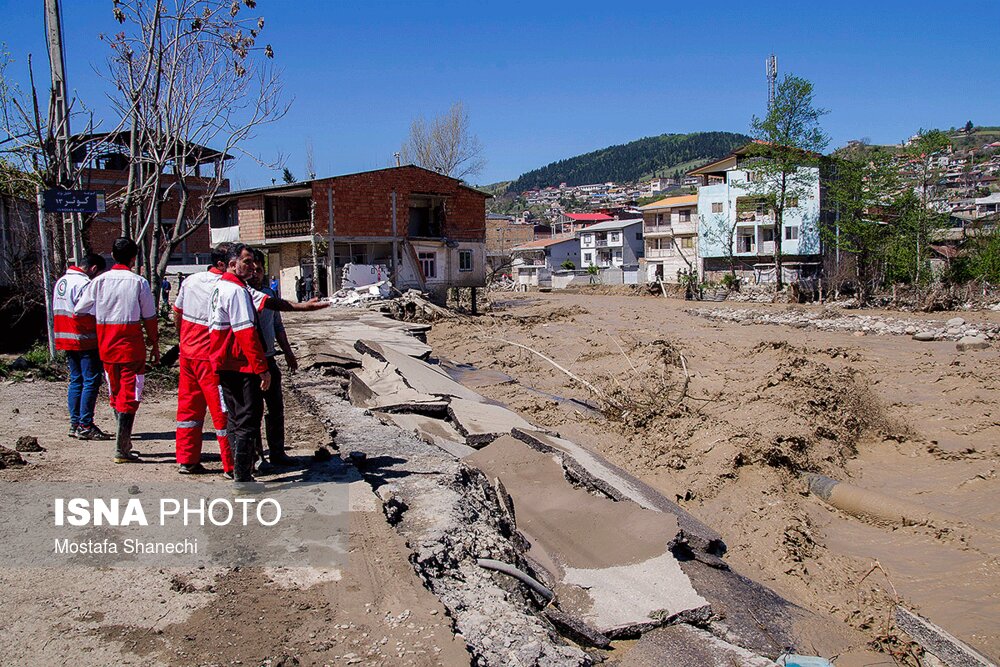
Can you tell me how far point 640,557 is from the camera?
5.02 meters

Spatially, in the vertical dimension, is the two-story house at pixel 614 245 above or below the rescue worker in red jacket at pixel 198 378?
above

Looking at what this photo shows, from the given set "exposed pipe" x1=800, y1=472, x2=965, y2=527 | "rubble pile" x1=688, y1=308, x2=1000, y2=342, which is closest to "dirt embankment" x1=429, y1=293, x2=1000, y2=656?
"exposed pipe" x1=800, y1=472, x2=965, y2=527

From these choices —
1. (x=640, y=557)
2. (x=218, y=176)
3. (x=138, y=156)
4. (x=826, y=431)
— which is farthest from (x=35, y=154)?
(x=826, y=431)

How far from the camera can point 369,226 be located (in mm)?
33000

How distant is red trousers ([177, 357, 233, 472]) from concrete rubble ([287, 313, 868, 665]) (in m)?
1.12

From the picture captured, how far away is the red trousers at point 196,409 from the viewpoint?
196 inches

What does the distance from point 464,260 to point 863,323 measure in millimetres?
19237

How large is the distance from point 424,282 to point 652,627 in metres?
31.4

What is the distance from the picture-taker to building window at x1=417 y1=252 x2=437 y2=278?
117 ft

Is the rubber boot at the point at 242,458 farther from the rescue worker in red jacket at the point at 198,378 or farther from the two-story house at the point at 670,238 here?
the two-story house at the point at 670,238

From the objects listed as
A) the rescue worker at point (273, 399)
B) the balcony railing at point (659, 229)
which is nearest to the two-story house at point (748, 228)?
the balcony railing at point (659, 229)

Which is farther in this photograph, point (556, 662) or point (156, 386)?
point (156, 386)

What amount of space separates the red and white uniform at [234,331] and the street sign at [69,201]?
4.31 meters

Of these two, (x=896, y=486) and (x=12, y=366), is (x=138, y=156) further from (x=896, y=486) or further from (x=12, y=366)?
(x=896, y=486)
